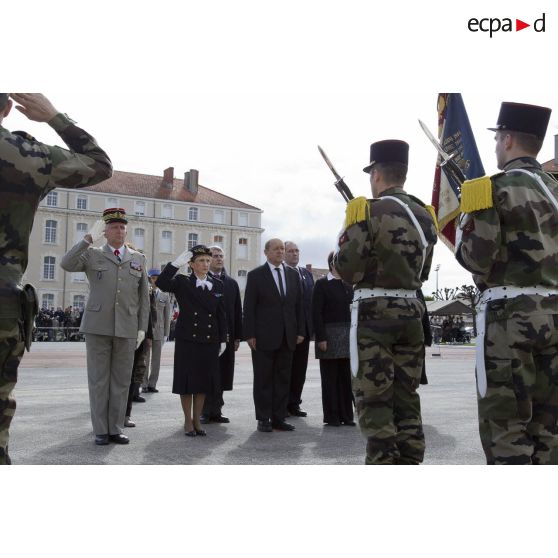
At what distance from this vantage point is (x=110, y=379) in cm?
676

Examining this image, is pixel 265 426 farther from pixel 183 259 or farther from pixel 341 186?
pixel 341 186

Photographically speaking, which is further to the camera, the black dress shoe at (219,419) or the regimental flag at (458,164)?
the regimental flag at (458,164)

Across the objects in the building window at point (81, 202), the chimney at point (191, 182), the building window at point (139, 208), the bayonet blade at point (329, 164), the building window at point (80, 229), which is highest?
the chimney at point (191, 182)

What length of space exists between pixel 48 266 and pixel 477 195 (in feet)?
205

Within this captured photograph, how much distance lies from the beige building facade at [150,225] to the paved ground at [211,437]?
155ft

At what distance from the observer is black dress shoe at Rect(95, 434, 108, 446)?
21.4 ft

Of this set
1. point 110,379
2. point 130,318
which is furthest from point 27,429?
Answer: point 130,318

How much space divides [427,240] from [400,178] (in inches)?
19.0

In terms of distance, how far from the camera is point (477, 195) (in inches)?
151

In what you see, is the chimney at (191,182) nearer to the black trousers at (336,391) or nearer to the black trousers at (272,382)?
the black trousers at (336,391)

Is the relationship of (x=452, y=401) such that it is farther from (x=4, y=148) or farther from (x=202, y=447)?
(x=4, y=148)

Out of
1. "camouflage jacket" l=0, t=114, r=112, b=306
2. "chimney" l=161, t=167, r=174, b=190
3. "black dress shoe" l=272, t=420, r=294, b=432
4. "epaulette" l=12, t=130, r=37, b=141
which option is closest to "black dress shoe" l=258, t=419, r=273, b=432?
"black dress shoe" l=272, t=420, r=294, b=432

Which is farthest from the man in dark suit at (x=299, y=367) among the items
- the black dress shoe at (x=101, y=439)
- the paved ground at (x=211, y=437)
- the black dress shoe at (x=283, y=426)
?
the black dress shoe at (x=101, y=439)

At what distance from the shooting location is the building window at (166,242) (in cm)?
6153
